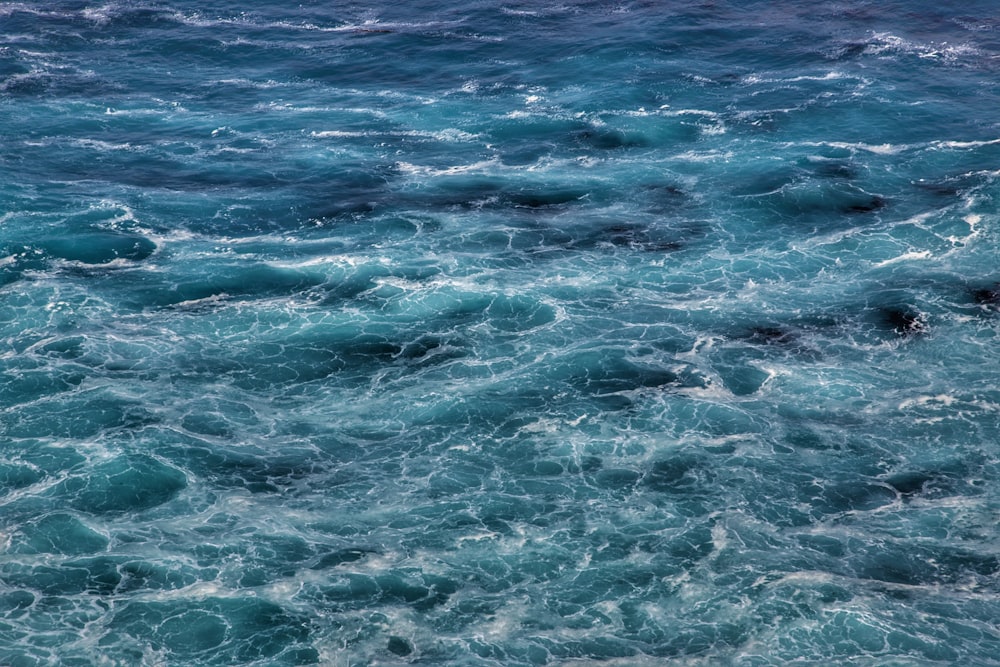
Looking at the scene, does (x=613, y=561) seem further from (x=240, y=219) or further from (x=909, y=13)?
(x=909, y=13)

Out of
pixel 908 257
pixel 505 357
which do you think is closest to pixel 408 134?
pixel 505 357

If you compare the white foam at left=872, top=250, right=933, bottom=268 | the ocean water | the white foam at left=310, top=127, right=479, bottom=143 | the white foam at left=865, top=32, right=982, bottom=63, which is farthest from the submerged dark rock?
the white foam at left=865, top=32, right=982, bottom=63

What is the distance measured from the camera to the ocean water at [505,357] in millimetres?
58031

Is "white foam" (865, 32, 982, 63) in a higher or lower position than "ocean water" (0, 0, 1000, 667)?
higher

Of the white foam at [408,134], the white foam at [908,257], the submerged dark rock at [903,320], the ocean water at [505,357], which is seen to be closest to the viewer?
the ocean water at [505,357]

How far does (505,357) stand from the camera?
76.7 m

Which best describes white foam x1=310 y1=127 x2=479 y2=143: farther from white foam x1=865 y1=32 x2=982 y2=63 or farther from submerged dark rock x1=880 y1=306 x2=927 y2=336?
white foam x1=865 y1=32 x2=982 y2=63

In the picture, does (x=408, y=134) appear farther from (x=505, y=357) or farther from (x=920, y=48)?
(x=920, y=48)

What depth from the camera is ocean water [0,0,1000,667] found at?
2285 inches

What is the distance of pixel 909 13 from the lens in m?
132

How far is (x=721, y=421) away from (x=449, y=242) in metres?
29.4

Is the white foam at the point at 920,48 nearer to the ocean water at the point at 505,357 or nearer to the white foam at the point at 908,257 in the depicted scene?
the ocean water at the point at 505,357

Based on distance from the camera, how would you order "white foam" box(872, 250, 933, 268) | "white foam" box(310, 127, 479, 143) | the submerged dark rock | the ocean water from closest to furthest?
the ocean water
the submerged dark rock
"white foam" box(872, 250, 933, 268)
"white foam" box(310, 127, 479, 143)

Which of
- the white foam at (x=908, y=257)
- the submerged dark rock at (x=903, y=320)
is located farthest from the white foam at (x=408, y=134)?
the submerged dark rock at (x=903, y=320)
